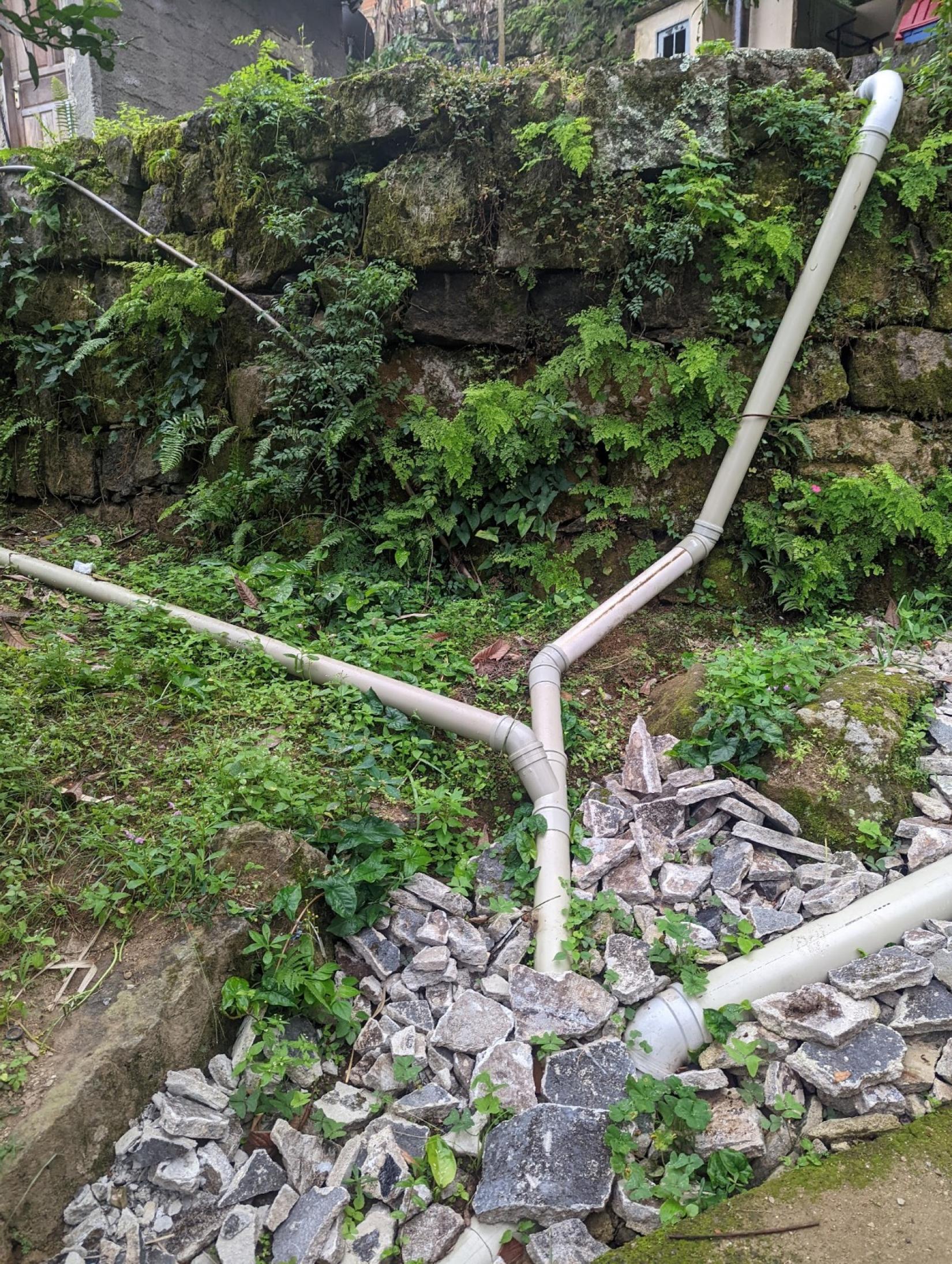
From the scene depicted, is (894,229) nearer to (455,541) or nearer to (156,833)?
(455,541)

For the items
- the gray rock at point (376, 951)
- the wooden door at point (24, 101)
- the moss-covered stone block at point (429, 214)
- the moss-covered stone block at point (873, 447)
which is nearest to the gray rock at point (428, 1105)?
the gray rock at point (376, 951)

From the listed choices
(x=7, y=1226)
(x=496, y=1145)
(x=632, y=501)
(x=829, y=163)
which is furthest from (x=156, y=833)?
Result: (x=829, y=163)

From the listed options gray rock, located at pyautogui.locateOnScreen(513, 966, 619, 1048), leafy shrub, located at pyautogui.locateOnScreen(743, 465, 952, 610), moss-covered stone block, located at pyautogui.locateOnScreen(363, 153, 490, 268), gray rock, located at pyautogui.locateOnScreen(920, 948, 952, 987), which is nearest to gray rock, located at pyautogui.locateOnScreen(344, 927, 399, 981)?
gray rock, located at pyautogui.locateOnScreen(513, 966, 619, 1048)

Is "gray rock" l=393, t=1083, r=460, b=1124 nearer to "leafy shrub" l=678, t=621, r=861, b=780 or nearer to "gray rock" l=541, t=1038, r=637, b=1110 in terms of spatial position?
"gray rock" l=541, t=1038, r=637, b=1110

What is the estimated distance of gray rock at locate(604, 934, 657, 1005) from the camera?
9.64 feet

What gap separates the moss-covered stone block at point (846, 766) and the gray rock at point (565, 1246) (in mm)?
1871

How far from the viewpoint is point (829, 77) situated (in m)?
5.30

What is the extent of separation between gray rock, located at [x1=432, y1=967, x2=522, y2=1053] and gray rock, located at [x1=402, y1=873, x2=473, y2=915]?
408 mm

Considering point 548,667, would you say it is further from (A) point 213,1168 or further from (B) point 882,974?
(A) point 213,1168

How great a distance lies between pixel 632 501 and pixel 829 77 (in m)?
3.00

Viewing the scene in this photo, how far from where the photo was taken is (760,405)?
5.23 m

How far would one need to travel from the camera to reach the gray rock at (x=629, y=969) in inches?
116

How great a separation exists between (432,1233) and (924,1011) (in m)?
1.77

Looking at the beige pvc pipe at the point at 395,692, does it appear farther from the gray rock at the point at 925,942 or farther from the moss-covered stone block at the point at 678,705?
the gray rock at the point at 925,942
